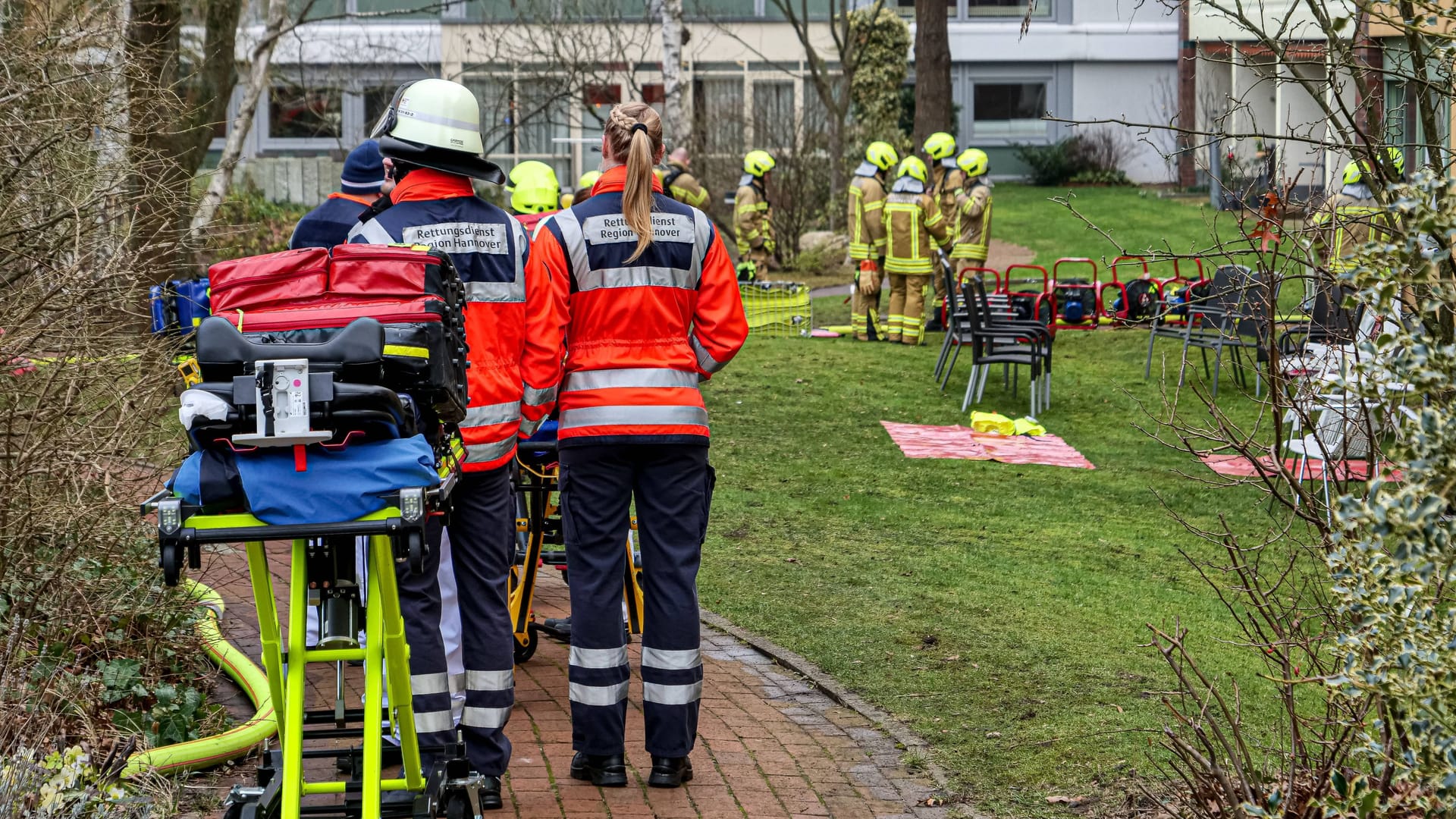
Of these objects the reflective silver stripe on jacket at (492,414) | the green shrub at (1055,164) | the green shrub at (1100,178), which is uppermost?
the green shrub at (1055,164)

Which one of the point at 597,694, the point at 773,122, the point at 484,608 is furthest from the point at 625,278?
the point at 773,122

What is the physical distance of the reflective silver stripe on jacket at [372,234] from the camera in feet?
16.1

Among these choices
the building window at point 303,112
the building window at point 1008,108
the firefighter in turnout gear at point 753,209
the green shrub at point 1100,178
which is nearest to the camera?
the firefighter in turnout gear at point 753,209

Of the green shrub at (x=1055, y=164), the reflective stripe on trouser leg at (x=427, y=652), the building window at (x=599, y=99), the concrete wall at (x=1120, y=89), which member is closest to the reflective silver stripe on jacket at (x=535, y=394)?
the reflective stripe on trouser leg at (x=427, y=652)

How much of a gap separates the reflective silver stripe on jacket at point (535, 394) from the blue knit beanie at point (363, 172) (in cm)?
251

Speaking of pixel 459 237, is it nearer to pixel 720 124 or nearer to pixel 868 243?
pixel 868 243

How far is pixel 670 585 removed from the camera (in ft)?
17.2

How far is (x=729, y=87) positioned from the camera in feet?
114

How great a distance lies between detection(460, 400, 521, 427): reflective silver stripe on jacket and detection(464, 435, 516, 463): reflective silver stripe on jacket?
6 cm

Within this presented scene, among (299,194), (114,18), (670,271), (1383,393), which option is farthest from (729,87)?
(1383,393)

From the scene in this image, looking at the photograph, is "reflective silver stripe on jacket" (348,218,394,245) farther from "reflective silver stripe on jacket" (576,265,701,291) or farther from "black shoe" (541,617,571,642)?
"black shoe" (541,617,571,642)

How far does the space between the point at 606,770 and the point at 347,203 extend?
2.99 metres

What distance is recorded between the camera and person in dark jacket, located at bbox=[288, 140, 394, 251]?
248 inches

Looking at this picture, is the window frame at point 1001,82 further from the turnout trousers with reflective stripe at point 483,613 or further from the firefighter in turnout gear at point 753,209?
the turnout trousers with reflective stripe at point 483,613
